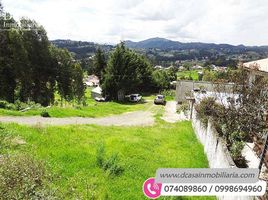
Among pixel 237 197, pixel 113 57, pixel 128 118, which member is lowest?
pixel 128 118

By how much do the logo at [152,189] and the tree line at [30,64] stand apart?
25.5 meters

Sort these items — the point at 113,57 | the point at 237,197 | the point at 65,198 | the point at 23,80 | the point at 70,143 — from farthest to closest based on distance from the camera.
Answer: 1. the point at 113,57
2. the point at 23,80
3. the point at 70,143
4. the point at 65,198
5. the point at 237,197

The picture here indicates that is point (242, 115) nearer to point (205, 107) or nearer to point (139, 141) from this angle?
point (205, 107)

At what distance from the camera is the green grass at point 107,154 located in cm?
909

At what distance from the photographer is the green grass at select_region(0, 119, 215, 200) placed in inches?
358

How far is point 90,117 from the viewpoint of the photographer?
23.2 meters

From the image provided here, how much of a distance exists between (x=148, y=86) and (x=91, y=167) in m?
45.3

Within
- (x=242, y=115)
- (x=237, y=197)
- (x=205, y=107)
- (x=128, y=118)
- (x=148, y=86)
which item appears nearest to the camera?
(x=237, y=197)

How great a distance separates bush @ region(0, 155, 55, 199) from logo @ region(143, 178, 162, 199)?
2514 millimetres

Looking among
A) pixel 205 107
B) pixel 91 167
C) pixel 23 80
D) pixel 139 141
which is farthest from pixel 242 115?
pixel 23 80

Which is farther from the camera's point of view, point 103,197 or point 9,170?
point 103,197

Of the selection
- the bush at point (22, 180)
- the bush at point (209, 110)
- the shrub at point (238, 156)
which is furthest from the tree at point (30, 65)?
the shrub at point (238, 156)

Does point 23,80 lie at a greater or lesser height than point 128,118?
greater

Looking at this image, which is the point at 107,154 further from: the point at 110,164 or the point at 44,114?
the point at 44,114
